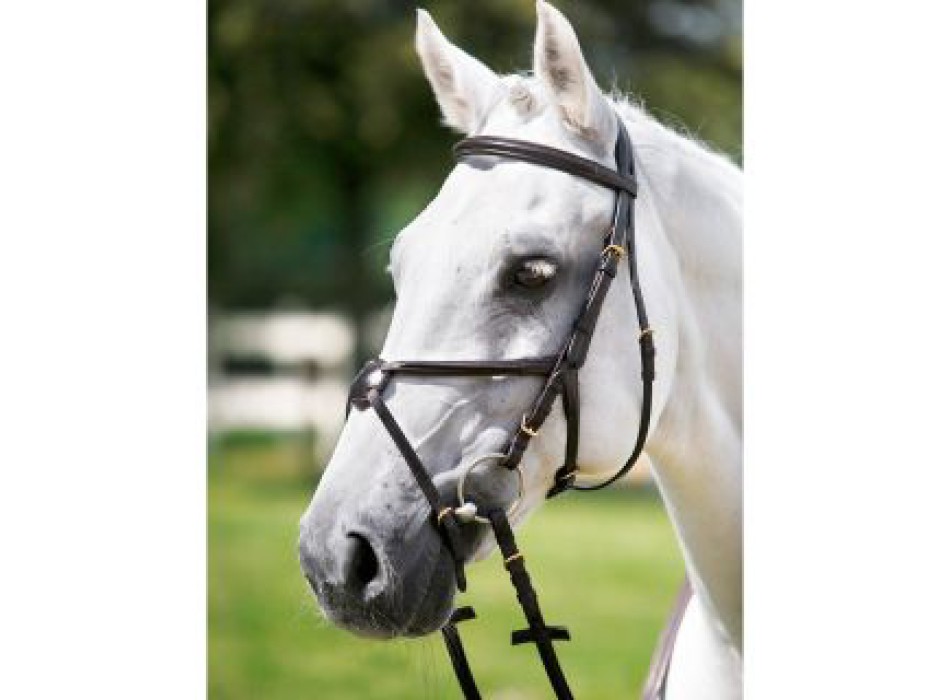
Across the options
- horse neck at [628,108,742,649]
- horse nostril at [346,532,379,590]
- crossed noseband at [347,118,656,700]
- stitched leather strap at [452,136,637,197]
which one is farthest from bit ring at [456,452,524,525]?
stitched leather strap at [452,136,637,197]

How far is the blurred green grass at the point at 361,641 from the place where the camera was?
3.03m

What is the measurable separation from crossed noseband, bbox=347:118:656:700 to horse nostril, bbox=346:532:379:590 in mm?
88

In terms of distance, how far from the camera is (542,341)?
5.15 ft

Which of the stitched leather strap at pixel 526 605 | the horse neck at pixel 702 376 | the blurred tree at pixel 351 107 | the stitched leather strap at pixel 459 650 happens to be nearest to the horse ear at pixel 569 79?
the horse neck at pixel 702 376

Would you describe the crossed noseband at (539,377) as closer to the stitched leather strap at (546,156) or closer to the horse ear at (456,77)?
the stitched leather strap at (546,156)

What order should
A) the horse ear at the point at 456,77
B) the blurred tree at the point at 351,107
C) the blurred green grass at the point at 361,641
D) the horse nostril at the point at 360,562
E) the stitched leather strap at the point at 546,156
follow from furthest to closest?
the blurred green grass at the point at 361,641 → the blurred tree at the point at 351,107 → the horse ear at the point at 456,77 → the stitched leather strap at the point at 546,156 → the horse nostril at the point at 360,562

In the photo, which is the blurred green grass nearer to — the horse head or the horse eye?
the horse head

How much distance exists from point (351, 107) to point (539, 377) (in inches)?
111
